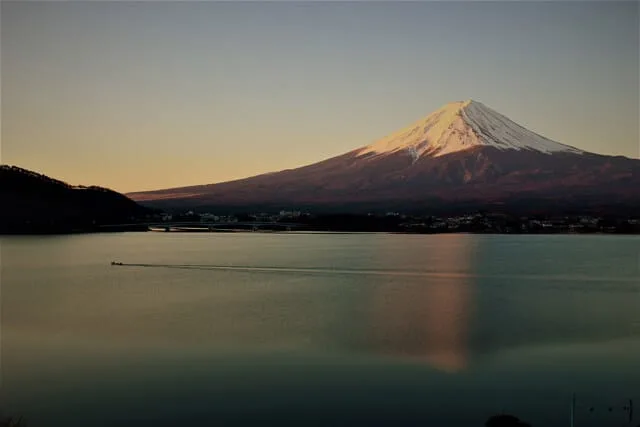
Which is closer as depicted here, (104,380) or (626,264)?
(104,380)

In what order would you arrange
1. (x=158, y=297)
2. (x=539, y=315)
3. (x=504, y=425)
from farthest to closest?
(x=158, y=297) → (x=539, y=315) → (x=504, y=425)

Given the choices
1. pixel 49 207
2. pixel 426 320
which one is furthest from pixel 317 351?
pixel 49 207

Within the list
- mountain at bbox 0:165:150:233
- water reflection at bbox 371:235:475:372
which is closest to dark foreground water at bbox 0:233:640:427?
water reflection at bbox 371:235:475:372

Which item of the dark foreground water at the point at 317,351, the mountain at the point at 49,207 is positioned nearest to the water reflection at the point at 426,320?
the dark foreground water at the point at 317,351

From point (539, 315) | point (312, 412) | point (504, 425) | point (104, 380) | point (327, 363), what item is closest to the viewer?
point (504, 425)

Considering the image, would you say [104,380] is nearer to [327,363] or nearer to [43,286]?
[327,363]

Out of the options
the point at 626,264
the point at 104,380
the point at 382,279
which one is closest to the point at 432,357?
the point at 104,380
